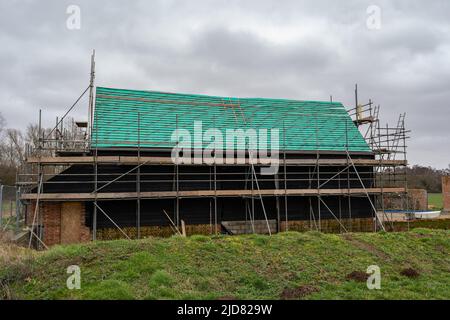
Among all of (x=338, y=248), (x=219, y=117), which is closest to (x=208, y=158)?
(x=219, y=117)

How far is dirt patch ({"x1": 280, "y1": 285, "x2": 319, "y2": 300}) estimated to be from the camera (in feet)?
29.1

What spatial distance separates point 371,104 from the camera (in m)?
22.4

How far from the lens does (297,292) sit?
9.10 meters

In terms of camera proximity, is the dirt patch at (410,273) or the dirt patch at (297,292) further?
the dirt patch at (410,273)

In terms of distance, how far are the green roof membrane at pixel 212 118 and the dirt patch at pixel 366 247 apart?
6.03 meters

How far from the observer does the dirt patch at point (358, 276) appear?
10.1 metres

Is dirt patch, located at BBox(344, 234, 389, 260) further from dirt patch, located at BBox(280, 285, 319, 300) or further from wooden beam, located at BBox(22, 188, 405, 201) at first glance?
dirt patch, located at BBox(280, 285, 319, 300)

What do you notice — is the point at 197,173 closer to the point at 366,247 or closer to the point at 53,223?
the point at 53,223

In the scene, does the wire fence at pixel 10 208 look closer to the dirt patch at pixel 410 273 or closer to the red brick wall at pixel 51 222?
the red brick wall at pixel 51 222

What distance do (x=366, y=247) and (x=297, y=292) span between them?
5532 millimetres

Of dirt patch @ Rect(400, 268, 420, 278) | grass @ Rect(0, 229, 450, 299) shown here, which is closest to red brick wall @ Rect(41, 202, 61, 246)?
grass @ Rect(0, 229, 450, 299)

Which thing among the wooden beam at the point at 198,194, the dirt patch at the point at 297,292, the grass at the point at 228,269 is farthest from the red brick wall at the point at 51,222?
the dirt patch at the point at 297,292

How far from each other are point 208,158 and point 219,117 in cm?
319
